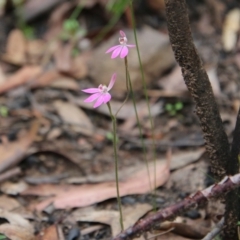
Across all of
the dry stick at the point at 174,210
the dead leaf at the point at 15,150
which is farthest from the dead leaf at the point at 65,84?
the dry stick at the point at 174,210

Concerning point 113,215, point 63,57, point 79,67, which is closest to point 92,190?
point 113,215

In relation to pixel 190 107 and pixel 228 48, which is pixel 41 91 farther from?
pixel 228 48

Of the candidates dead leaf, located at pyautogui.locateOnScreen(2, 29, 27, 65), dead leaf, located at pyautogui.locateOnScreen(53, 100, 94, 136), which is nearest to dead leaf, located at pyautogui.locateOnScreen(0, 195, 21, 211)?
dead leaf, located at pyautogui.locateOnScreen(53, 100, 94, 136)

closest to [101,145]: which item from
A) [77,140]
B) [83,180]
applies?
[77,140]

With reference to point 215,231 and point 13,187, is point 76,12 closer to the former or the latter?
point 13,187

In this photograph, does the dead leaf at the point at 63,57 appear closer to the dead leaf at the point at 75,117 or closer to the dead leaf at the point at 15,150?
the dead leaf at the point at 75,117
